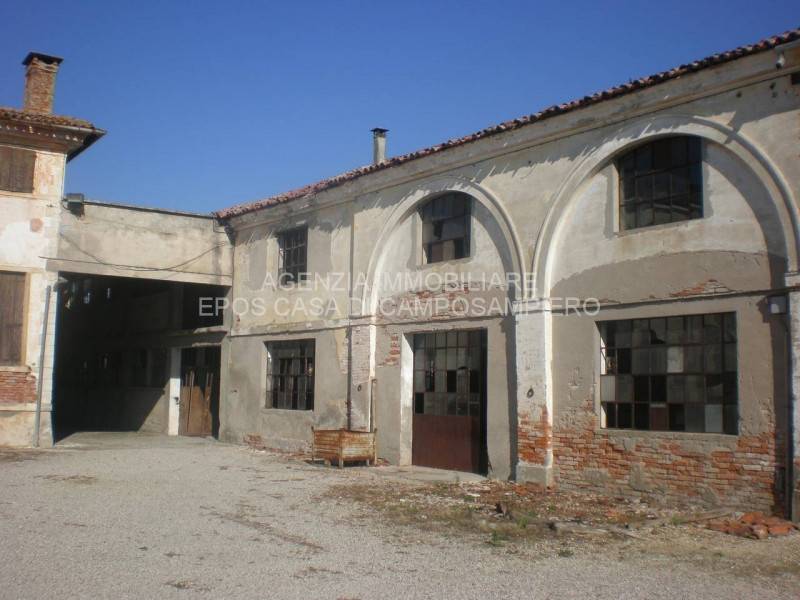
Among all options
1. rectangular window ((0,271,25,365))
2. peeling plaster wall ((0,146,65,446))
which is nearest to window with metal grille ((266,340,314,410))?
peeling plaster wall ((0,146,65,446))

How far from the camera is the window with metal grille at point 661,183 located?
417 inches

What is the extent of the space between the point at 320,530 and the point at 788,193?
698cm

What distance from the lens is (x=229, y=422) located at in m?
19.2

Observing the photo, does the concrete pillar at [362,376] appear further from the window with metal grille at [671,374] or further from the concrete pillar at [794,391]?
the concrete pillar at [794,391]

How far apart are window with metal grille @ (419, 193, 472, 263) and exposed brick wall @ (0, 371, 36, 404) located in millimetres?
9130

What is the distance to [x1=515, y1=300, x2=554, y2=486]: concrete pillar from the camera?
11.8 metres

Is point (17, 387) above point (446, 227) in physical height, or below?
below

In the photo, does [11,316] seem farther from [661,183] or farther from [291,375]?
[661,183]

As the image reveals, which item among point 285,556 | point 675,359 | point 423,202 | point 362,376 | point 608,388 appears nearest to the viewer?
point 285,556

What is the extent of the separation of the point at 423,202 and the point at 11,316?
9.41 m

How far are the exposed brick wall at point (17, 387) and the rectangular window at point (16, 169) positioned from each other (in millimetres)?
4036

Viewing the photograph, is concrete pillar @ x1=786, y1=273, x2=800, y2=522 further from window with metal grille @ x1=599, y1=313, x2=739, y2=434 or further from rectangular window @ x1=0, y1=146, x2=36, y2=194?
rectangular window @ x1=0, y1=146, x2=36, y2=194

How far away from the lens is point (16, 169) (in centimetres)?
1677

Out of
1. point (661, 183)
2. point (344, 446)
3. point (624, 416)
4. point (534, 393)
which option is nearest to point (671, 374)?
point (624, 416)
